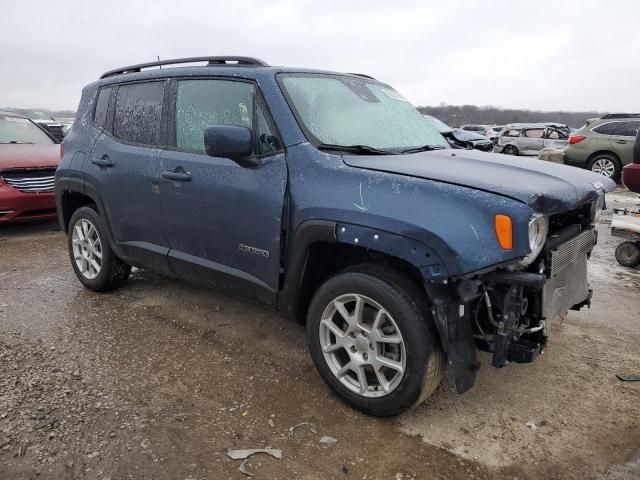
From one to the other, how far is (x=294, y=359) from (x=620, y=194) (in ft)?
35.6

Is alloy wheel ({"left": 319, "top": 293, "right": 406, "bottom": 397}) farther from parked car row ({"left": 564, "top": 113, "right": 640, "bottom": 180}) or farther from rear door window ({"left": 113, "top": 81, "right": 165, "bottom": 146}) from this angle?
parked car row ({"left": 564, "top": 113, "right": 640, "bottom": 180})

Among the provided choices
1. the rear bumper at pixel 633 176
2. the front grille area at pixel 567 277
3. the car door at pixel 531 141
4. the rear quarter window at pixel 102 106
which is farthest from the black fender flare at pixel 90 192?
the car door at pixel 531 141

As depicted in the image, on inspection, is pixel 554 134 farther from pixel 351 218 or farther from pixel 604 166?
pixel 351 218

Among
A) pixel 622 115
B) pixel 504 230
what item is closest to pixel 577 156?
pixel 622 115

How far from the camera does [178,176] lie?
3.50 m

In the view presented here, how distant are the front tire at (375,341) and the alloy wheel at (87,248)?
8.34ft

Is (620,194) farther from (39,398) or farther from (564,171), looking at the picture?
(39,398)

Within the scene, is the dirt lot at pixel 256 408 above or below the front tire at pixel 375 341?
below

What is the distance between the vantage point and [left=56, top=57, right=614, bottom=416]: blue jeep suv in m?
2.44

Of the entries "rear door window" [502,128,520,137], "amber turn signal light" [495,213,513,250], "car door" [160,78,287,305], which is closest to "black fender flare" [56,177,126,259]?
"car door" [160,78,287,305]

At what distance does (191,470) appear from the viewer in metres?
2.39

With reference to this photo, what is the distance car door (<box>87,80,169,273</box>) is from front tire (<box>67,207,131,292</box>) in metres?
0.27

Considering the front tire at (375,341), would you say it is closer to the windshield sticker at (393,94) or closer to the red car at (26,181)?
the windshield sticker at (393,94)

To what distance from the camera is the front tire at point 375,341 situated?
2547 mm
